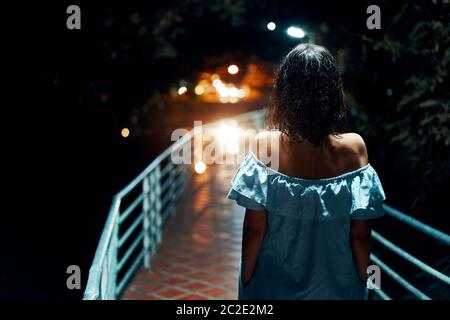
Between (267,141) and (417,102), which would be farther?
(417,102)

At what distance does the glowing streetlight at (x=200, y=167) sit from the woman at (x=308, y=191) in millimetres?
9765

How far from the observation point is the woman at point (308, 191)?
7.11 feet

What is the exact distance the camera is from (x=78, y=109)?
34.8 feet

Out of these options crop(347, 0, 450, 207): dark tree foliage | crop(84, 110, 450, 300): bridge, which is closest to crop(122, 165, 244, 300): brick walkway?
crop(84, 110, 450, 300): bridge

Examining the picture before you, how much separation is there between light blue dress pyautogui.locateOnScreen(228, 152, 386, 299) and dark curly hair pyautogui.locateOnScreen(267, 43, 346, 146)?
179 mm

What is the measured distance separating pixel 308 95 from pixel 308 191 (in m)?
0.37

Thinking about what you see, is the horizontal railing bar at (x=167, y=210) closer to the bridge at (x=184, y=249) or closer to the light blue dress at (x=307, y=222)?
the bridge at (x=184, y=249)

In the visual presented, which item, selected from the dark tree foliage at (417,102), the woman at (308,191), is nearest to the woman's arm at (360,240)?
the woman at (308,191)

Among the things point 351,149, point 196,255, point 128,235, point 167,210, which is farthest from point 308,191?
point 167,210

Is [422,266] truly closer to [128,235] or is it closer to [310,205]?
[310,205]

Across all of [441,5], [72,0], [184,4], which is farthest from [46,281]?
[441,5]

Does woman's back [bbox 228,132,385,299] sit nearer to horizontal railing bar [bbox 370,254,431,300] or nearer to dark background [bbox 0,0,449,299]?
horizontal railing bar [bbox 370,254,431,300]

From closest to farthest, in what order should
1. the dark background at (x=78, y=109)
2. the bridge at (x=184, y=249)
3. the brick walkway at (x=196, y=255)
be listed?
the bridge at (x=184, y=249)
the brick walkway at (x=196, y=255)
the dark background at (x=78, y=109)

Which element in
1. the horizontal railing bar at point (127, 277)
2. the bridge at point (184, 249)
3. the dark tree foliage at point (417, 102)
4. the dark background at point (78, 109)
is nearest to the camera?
the bridge at point (184, 249)
